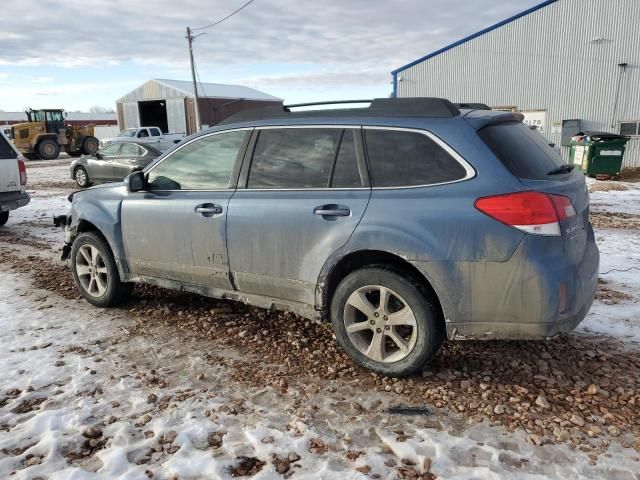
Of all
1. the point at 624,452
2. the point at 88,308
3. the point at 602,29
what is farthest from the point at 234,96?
the point at 624,452

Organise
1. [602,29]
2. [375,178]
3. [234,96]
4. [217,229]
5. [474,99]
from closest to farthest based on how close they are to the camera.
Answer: [375,178] < [217,229] < [602,29] < [474,99] < [234,96]

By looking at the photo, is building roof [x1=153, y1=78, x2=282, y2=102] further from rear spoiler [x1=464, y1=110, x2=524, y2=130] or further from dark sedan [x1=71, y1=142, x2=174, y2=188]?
rear spoiler [x1=464, y1=110, x2=524, y2=130]

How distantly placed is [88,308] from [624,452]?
463 cm

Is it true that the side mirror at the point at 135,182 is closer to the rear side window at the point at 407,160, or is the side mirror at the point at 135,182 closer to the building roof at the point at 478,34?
the rear side window at the point at 407,160

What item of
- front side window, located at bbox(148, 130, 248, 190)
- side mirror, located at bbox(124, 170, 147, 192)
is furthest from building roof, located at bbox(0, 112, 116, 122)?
front side window, located at bbox(148, 130, 248, 190)

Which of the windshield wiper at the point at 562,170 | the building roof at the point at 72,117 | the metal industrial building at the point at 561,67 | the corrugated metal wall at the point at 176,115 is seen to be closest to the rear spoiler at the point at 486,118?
the windshield wiper at the point at 562,170

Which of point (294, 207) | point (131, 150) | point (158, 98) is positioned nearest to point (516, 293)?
point (294, 207)

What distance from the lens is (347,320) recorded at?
3.62 m

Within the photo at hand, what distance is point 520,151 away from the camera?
3320mm

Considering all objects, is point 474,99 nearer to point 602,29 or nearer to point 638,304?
point 602,29

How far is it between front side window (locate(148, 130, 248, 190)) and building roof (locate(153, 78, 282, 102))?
132 feet

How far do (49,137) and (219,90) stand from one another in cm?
2073

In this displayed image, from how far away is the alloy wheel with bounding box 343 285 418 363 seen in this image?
11.2 feet

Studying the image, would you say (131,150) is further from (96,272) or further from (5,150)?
(96,272)
